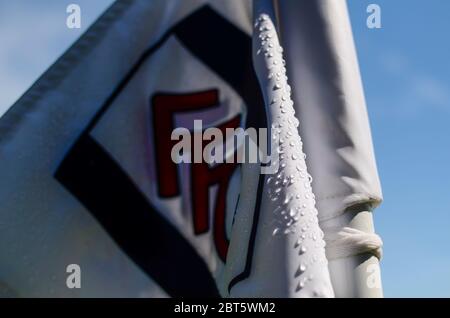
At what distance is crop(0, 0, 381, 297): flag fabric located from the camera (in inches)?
70.4

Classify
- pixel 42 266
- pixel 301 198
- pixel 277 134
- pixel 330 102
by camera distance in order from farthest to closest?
pixel 42 266
pixel 330 102
pixel 277 134
pixel 301 198

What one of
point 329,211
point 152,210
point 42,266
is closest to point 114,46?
point 152,210

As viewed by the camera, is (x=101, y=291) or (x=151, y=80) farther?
(x=151, y=80)

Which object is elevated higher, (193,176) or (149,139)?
(149,139)

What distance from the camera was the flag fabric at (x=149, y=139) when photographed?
1787 mm

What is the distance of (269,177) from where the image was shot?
4.51ft

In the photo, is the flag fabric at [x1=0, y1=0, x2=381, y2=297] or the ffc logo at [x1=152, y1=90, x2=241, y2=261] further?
the ffc logo at [x1=152, y1=90, x2=241, y2=261]

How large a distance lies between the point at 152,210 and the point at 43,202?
18.4 inches

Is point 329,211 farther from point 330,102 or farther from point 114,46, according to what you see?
point 114,46

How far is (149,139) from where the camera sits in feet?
8.87

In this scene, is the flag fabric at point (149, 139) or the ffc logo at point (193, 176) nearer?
the flag fabric at point (149, 139)
